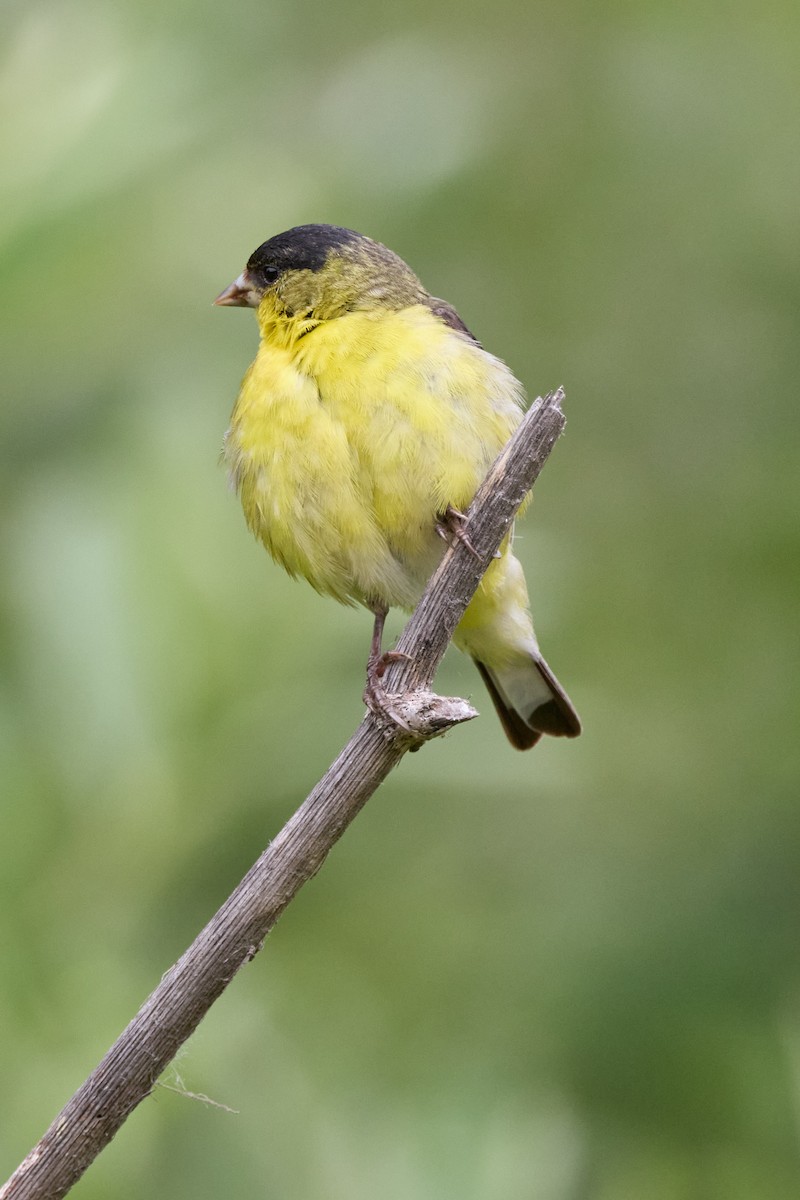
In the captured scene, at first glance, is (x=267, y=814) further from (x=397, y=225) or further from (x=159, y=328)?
(x=397, y=225)

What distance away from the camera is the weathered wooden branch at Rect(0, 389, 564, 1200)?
2.15 meters

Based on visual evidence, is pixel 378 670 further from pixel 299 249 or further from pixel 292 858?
pixel 299 249

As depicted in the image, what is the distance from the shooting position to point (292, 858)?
7.49 ft

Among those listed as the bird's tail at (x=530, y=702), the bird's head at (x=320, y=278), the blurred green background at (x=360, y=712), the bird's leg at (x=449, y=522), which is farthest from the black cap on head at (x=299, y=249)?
the bird's tail at (x=530, y=702)

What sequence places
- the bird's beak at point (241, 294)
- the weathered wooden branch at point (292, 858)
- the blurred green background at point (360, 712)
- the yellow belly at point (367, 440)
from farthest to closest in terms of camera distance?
the bird's beak at point (241, 294)
the yellow belly at point (367, 440)
the blurred green background at point (360, 712)
the weathered wooden branch at point (292, 858)

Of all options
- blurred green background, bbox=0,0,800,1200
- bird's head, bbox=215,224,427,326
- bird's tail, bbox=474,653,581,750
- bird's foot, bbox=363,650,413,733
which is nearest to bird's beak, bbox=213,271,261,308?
bird's head, bbox=215,224,427,326

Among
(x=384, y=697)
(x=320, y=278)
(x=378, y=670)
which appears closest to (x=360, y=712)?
(x=378, y=670)

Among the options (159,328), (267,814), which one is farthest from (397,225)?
(267,814)

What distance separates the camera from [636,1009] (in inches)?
133

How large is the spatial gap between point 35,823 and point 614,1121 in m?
1.33

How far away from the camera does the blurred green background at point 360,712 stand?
3.02m

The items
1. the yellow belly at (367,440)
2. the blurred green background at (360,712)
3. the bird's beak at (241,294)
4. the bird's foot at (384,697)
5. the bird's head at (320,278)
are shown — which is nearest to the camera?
the bird's foot at (384,697)

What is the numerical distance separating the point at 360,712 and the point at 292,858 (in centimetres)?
85

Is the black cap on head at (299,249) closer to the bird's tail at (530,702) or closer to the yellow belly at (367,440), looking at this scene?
the yellow belly at (367,440)
